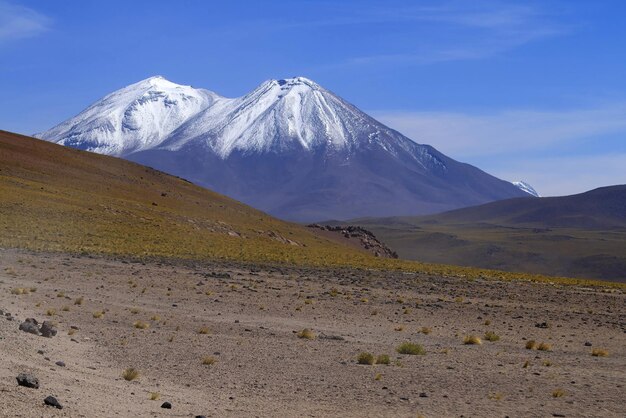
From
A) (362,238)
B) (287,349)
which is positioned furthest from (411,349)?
(362,238)

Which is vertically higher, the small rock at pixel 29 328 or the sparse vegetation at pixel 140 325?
the small rock at pixel 29 328

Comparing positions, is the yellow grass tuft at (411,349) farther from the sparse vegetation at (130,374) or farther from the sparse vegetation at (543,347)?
the sparse vegetation at (130,374)

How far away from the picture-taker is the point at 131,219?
5203 centimetres

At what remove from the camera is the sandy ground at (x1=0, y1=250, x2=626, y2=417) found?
11781 mm

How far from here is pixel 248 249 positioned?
1905 inches

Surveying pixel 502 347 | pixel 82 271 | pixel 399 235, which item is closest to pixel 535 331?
pixel 502 347

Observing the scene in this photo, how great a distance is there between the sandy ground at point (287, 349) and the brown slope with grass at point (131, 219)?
34.5 ft

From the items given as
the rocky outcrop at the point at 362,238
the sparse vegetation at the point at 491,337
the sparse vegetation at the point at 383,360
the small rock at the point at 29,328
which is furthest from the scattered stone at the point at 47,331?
the rocky outcrop at the point at 362,238

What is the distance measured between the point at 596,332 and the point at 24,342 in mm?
14869

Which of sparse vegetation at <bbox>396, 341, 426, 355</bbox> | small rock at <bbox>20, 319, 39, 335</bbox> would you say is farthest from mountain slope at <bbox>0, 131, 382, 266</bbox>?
sparse vegetation at <bbox>396, 341, 426, 355</bbox>

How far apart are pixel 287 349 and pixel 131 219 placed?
121 feet

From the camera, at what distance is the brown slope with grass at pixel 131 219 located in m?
42.3

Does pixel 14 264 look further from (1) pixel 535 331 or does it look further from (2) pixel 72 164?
(2) pixel 72 164

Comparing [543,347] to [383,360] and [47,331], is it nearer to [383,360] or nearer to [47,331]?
[383,360]
